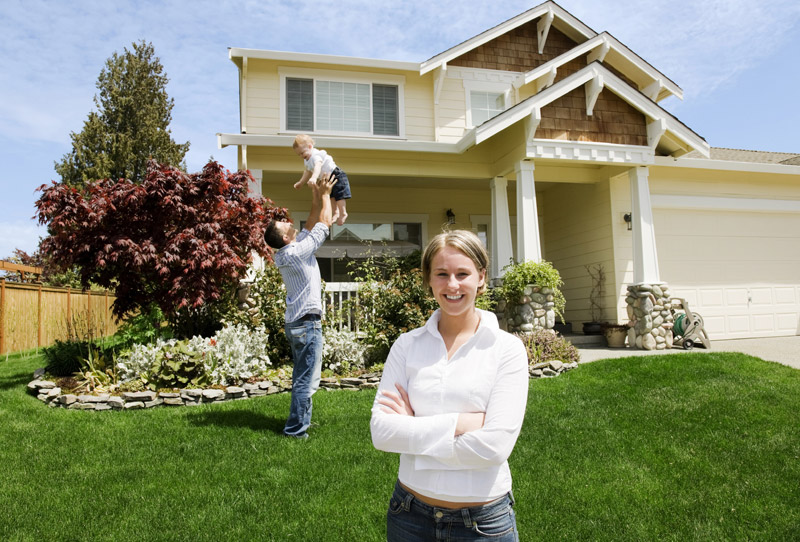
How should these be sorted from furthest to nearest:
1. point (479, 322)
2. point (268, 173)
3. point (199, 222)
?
point (268, 173), point (199, 222), point (479, 322)

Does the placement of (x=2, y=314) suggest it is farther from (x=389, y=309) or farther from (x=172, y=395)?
(x=389, y=309)

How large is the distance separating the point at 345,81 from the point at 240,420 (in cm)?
821

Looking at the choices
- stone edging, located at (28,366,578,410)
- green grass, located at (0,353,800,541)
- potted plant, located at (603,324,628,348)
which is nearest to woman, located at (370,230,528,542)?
green grass, located at (0,353,800,541)

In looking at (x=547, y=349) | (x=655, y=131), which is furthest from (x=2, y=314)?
(x=655, y=131)

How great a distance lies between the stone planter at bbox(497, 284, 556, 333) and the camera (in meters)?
8.27

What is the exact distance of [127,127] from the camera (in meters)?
22.0

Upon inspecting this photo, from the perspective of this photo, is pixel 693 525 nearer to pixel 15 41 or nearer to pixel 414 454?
pixel 414 454

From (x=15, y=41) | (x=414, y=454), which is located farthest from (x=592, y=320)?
(x=15, y=41)

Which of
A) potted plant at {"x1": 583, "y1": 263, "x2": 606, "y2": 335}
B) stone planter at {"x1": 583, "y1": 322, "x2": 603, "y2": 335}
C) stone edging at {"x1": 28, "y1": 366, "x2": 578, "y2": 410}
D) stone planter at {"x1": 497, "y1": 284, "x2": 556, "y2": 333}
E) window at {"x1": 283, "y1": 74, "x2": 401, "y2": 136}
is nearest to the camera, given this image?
stone edging at {"x1": 28, "y1": 366, "x2": 578, "y2": 410}

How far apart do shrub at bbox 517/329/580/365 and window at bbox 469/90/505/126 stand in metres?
5.82

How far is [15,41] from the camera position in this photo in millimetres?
7734

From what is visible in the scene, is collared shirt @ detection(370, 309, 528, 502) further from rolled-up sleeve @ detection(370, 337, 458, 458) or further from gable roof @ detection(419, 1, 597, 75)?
gable roof @ detection(419, 1, 597, 75)

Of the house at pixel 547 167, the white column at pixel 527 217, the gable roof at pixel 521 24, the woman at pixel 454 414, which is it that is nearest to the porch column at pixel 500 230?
the house at pixel 547 167

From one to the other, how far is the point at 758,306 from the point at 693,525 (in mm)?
9713
